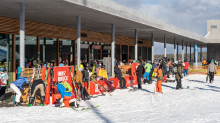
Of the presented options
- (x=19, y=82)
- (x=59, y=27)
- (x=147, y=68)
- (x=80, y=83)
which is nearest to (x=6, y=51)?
(x=59, y=27)

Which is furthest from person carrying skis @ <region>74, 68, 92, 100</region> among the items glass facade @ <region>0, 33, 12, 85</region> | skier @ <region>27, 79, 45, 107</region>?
glass facade @ <region>0, 33, 12, 85</region>

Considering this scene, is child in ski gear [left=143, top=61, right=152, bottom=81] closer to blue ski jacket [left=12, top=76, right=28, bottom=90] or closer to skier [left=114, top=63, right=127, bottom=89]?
skier [left=114, top=63, right=127, bottom=89]

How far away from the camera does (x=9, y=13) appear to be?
1495cm

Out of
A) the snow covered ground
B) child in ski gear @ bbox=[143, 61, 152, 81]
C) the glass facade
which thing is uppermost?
the glass facade

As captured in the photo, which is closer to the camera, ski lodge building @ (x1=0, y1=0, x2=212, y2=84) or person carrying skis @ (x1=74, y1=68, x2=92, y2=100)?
person carrying skis @ (x1=74, y1=68, x2=92, y2=100)

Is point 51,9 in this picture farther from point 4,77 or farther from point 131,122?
point 131,122

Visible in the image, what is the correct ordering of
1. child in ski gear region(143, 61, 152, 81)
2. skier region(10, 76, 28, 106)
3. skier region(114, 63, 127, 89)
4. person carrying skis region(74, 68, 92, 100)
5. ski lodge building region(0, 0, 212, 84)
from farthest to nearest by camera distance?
child in ski gear region(143, 61, 152, 81), skier region(114, 63, 127, 89), ski lodge building region(0, 0, 212, 84), person carrying skis region(74, 68, 92, 100), skier region(10, 76, 28, 106)

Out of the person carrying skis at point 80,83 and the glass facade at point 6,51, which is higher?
the glass facade at point 6,51

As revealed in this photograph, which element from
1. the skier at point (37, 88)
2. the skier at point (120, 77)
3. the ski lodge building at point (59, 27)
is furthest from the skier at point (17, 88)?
the skier at point (120, 77)

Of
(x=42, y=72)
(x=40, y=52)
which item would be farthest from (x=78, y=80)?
(x=40, y=52)

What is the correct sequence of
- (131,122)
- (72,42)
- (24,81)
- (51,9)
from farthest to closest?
(72,42) < (51,9) < (24,81) < (131,122)

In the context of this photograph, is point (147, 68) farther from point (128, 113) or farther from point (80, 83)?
point (128, 113)

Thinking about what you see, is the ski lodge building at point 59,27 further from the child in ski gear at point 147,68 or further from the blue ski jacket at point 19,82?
the child in ski gear at point 147,68

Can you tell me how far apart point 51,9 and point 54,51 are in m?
7.89
